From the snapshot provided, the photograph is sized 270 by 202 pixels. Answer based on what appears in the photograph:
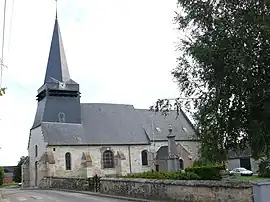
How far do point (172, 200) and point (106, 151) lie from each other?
111 ft

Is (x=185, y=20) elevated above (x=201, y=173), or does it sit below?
above

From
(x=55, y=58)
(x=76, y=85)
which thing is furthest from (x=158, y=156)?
(x=55, y=58)

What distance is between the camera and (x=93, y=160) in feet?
158

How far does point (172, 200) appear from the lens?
51.7 ft

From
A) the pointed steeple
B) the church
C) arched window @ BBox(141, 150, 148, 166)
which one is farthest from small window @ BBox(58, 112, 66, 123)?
arched window @ BBox(141, 150, 148, 166)

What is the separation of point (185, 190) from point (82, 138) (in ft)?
112

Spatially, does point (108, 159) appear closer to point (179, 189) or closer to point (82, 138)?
point (82, 138)

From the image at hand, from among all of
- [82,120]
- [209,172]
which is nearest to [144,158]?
[82,120]

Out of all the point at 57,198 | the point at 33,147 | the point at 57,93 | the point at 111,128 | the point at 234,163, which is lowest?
the point at 57,198

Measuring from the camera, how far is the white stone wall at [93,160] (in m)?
46.0

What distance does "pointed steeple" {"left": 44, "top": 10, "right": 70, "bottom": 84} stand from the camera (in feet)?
166

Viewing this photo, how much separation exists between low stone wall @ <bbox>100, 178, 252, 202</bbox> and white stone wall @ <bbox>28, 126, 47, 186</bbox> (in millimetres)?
26675

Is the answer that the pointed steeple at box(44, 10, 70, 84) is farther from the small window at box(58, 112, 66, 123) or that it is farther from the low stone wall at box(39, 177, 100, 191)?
the low stone wall at box(39, 177, 100, 191)

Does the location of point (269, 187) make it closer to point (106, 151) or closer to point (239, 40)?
point (239, 40)
